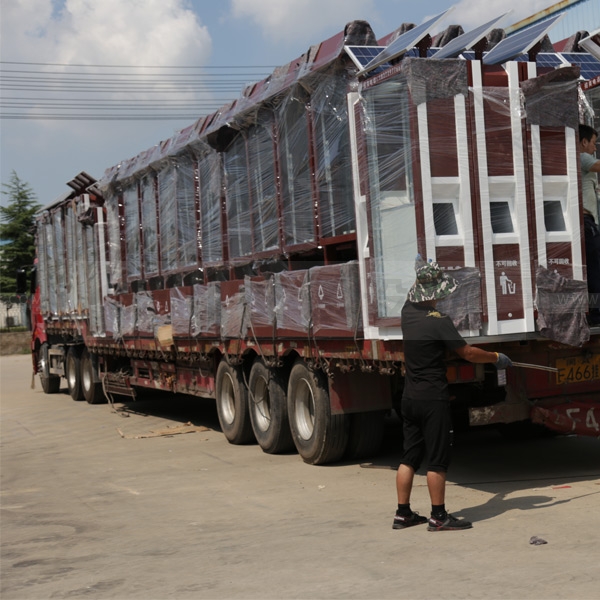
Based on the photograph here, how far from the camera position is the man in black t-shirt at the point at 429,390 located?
6367 millimetres

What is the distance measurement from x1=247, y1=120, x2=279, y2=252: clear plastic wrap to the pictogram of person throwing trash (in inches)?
122

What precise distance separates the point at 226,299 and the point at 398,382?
9.68ft

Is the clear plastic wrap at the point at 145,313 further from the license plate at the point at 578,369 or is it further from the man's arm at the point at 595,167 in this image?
the man's arm at the point at 595,167

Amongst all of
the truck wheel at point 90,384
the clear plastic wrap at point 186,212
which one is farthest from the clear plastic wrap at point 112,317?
the clear plastic wrap at point 186,212

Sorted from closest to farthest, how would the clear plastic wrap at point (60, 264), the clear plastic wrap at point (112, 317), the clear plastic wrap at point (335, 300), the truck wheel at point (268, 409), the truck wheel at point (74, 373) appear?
the clear plastic wrap at point (335, 300), the truck wheel at point (268, 409), the clear plastic wrap at point (112, 317), the clear plastic wrap at point (60, 264), the truck wheel at point (74, 373)

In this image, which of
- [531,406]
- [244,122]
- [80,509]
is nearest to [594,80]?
[531,406]

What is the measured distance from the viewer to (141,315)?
1407cm

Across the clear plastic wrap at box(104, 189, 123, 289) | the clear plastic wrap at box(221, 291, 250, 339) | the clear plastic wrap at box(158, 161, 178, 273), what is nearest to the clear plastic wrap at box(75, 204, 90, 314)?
the clear plastic wrap at box(104, 189, 123, 289)

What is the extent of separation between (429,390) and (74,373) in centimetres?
1400

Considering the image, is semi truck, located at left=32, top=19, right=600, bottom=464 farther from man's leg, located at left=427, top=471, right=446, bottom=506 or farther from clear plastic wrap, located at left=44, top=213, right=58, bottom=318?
clear plastic wrap, located at left=44, top=213, right=58, bottom=318

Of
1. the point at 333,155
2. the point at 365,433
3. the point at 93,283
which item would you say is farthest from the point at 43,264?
the point at 333,155

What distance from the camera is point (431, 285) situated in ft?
21.5

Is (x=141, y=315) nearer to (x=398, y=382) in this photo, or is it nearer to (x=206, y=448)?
(x=206, y=448)

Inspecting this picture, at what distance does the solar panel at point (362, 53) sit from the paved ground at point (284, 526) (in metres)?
3.48
